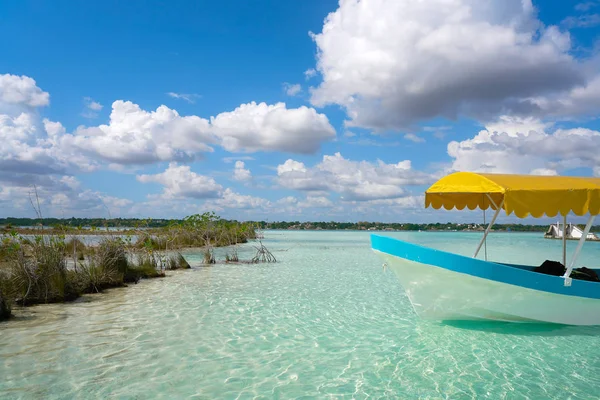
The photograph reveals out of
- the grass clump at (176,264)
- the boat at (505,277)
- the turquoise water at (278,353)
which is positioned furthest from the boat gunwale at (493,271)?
the grass clump at (176,264)

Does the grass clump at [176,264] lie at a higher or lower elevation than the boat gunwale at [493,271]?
lower

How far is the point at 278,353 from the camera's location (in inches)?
264

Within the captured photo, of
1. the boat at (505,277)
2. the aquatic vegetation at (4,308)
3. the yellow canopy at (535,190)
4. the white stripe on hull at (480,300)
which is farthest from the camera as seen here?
the aquatic vegetation at (4,308)

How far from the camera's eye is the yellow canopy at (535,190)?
715 cm

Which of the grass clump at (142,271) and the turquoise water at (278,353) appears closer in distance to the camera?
the turquoise water at (278,353)

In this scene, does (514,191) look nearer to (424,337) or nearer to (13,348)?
(424,337)

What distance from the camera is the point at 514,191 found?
7121mm

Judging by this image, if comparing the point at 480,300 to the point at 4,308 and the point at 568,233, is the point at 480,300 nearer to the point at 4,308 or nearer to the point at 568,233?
the point at 4,308

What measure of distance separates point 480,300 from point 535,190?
2.14 meters

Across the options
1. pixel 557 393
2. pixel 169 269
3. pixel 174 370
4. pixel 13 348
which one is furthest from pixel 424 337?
pixel 169 269

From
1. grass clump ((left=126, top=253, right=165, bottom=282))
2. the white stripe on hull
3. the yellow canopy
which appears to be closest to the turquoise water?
the white stripe on hull

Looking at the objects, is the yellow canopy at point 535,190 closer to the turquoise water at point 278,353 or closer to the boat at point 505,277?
the boat at point 505,277

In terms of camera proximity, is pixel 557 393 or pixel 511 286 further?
pixel 511 286

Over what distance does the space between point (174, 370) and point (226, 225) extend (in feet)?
108
